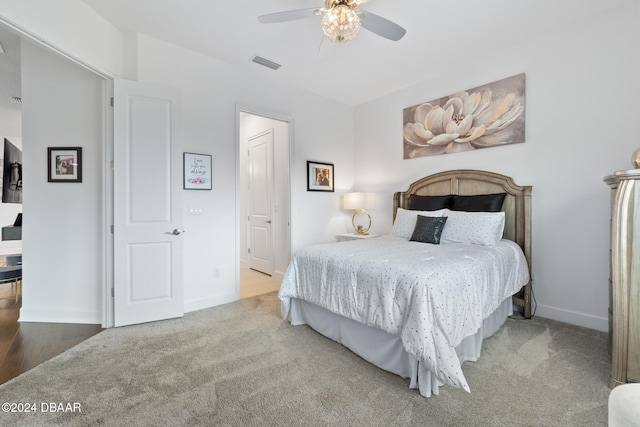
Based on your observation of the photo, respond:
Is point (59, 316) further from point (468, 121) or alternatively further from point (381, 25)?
point (468, 121)

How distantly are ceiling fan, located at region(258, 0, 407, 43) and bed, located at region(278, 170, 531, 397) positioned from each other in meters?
1.63

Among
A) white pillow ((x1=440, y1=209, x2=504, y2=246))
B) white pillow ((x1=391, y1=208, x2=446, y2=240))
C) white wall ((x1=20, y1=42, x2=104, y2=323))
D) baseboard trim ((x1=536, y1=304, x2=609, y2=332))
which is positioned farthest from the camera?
white pillow ((x1=391, y1=208, x2=446, y2=240))

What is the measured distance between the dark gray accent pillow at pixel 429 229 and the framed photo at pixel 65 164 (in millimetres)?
3425

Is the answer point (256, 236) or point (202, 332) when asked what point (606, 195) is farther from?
point (256, 236)

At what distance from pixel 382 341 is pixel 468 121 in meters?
2.74

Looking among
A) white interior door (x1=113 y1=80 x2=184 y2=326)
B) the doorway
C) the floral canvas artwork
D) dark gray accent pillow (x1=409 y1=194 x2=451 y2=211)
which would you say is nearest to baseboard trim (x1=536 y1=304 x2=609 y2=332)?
dark gray accent pillow (x1=409 y1=194 x2=451 y2=211)

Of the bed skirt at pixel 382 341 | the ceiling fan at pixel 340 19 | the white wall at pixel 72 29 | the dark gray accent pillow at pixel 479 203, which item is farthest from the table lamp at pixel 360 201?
the white wall at pixel 72 29

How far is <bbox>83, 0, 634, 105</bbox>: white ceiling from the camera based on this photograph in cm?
238

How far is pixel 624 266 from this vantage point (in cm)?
171

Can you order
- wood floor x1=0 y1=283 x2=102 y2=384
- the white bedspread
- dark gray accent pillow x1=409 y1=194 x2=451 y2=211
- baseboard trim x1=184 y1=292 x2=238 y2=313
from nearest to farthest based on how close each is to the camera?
1. the white bedspread
2. wood floor x1=0 y1=283 x2=102 y2=384
3. baseboard trim x1=184 y1=292 x2=238 y2=313
4. dark gray accent pillow x1=409 y1=194 x2=451 y2=211

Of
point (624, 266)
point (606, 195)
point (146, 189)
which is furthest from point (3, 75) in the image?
point (606, 195)

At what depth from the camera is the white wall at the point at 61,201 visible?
281 centimetres

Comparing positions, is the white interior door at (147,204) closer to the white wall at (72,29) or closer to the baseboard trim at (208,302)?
the baseboard trim at (208,302)

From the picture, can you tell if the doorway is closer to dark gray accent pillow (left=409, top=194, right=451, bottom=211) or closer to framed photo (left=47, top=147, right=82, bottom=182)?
dark gray accent pillow (left=409, top=194, right=451, bottom=211)
